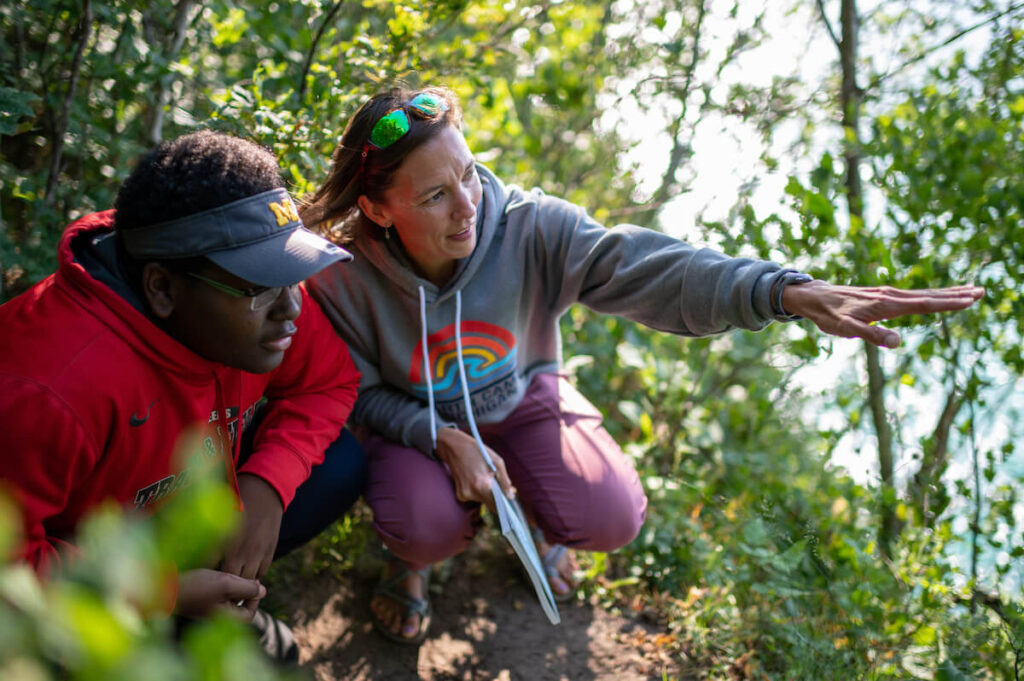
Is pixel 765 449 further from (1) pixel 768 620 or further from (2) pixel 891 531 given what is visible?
(1) pixel 768 620

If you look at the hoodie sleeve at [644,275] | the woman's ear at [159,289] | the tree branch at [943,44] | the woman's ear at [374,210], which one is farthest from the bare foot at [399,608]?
the tree branch at [943,44]

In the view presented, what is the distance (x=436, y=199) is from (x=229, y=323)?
2.11 feet

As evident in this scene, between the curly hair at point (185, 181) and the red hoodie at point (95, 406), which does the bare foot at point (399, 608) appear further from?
the curly hair at point (185, 181)

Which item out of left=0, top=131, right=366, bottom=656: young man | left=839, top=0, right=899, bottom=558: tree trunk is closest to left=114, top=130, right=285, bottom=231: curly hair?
left=0, top=131, right=366, bottom=656: young man

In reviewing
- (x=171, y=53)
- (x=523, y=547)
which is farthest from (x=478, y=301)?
(x=171, y=53)

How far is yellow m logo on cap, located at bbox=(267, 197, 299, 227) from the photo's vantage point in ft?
5.12

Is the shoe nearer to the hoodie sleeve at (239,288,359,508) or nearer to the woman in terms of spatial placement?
the woman

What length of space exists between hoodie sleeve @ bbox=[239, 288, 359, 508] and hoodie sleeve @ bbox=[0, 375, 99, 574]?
0.51 meters

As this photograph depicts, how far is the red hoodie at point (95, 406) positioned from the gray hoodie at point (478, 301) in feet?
1.32

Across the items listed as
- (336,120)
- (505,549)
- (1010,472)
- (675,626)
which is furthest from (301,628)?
(1010,472)

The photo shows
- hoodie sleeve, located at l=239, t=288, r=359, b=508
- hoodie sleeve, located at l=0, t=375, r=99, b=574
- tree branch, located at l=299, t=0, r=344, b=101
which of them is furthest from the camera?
tree branch, located at l=299, t=0, r=344, b=101

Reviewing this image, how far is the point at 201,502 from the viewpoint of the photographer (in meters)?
0.44

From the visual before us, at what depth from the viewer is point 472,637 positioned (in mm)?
2303

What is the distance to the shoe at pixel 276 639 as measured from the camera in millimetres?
1964
